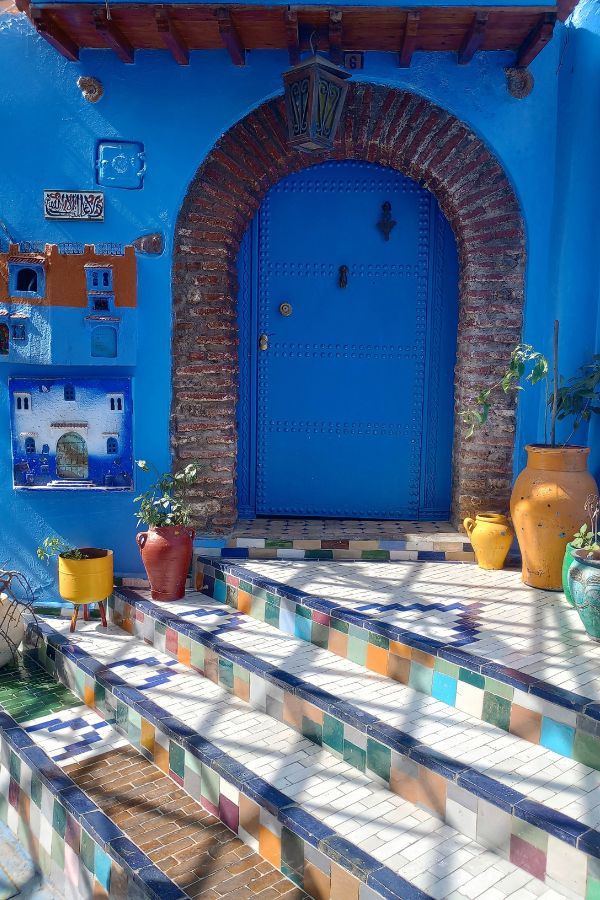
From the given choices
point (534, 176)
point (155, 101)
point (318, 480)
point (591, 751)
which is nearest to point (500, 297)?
point (534, 176)

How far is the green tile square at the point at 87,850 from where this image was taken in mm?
2639

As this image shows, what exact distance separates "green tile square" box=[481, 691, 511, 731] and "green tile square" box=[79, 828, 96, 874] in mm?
1496

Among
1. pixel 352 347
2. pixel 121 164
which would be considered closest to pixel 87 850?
pixel 352 347

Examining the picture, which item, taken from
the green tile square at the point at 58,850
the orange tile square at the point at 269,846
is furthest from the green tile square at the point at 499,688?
the green tile square at the point at 58,850

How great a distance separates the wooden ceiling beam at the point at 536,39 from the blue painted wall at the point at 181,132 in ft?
0.37

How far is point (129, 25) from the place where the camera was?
398 centimetres

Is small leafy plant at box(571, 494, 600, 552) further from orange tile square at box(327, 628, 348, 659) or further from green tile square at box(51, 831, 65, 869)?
green tile square at box(51, 831, 65, 869)

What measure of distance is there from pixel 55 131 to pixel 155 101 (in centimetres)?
59

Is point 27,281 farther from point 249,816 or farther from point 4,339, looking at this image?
point 249,816

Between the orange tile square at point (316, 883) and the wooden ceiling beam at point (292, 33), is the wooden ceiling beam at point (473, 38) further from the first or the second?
the orange tile square at point (316, 883)

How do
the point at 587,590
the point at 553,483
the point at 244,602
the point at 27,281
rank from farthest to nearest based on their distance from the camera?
the point at 27,281 → the point at 244,602 → the point at 553,483 → the point at 587,590

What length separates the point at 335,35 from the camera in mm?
3973

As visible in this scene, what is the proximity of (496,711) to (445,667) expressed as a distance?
0.27 metres

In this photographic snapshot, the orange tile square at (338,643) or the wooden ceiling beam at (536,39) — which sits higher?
the wooden ceiling beam at (536,39)
